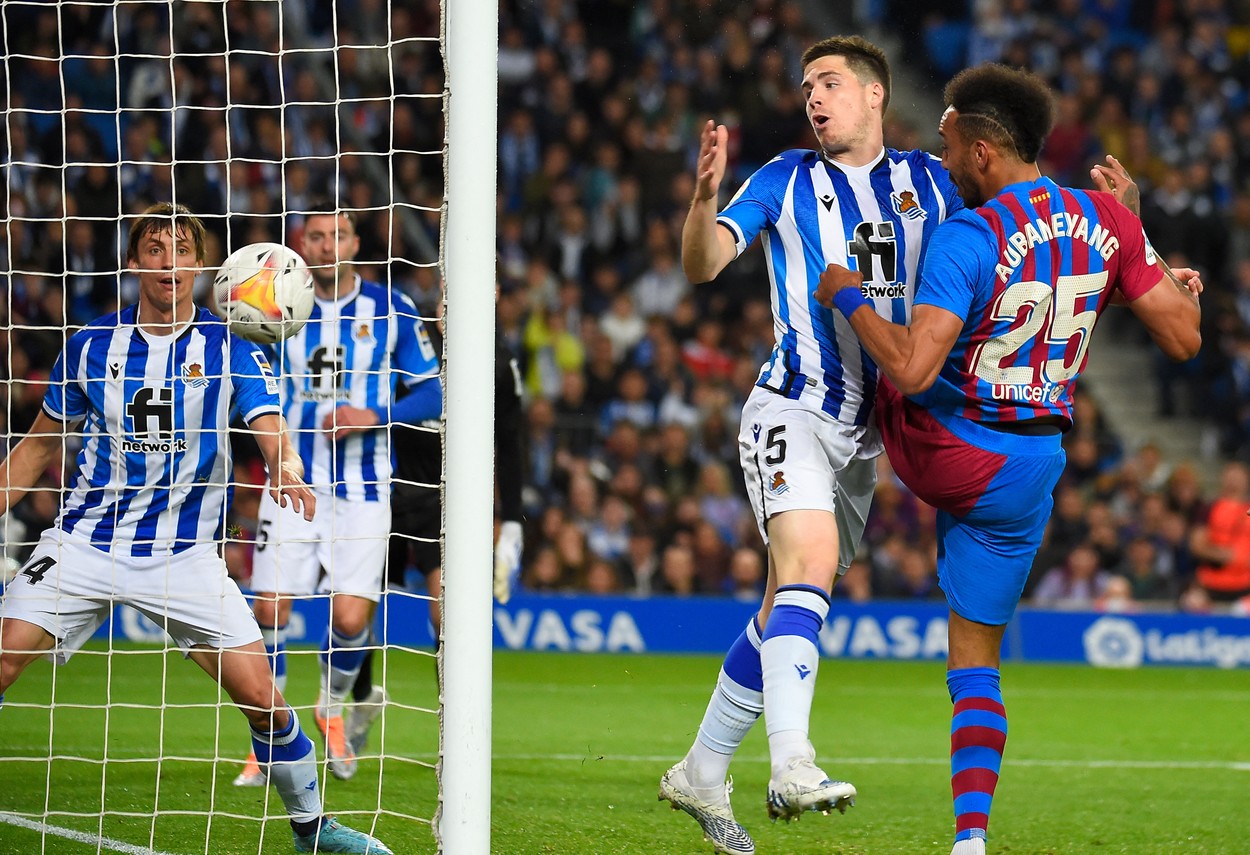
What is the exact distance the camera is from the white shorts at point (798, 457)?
14.9ft

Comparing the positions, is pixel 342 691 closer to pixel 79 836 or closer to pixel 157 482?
pixel 79 836

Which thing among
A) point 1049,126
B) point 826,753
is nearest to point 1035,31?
point 826,753

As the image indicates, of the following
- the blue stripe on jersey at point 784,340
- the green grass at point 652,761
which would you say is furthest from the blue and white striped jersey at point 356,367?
the blue stripe on jersey at point 784,340

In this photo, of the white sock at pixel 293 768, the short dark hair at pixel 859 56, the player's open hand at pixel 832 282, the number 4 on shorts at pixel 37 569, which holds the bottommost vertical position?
the white sock at pixel 293 768

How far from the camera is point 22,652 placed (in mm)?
4906

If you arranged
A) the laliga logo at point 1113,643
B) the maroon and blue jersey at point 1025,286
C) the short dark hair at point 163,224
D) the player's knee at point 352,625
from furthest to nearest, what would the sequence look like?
the laliga logo at point 1113,643 < the player's knee at point 352,625 < the short dark hair at point 163,224 < the maroon and blue jersey at point 1025,286

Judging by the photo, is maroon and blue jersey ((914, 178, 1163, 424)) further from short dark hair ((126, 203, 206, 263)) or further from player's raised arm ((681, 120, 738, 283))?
short dark hair ((126, 203, 206, 263))

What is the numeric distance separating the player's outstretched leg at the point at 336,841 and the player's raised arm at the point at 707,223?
83.4 inches

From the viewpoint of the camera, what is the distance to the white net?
5332 mm

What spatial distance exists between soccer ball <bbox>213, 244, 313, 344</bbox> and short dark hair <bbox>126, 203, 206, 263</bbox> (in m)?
0.15

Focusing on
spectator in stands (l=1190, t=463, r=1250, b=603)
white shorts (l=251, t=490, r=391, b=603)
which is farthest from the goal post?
spectator in stands (l=1190, t=463, r=1250, b=603)

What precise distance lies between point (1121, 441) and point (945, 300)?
11218 mm

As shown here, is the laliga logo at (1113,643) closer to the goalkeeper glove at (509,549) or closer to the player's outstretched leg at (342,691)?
the goalkeeper glove at (509,549)

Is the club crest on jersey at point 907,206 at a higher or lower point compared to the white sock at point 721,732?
higher
